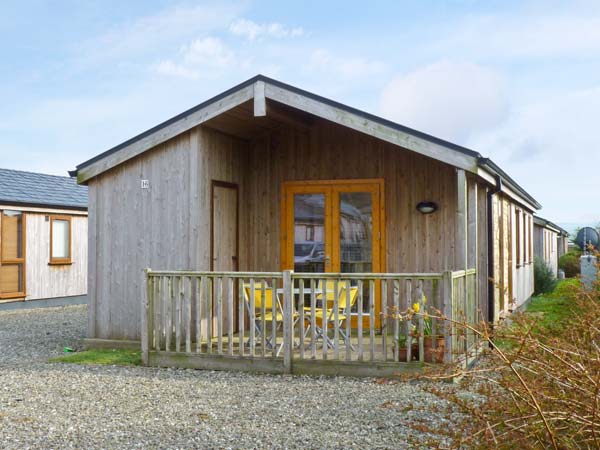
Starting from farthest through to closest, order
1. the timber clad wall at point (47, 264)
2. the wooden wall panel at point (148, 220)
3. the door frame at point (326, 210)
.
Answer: the timber clad wall at point (47, 264), the door frame at point (326, 210), the wooden wall panel at point (148, 220)

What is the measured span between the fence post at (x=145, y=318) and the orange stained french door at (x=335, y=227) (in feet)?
8.65

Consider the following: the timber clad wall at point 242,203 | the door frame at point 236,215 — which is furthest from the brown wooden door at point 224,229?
the timber clad wall at point 242,203

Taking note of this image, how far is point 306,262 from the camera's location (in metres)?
10.2

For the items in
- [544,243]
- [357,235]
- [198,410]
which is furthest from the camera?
[544,243]

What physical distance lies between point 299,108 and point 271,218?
7.52ft

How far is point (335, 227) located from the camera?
1006 cm

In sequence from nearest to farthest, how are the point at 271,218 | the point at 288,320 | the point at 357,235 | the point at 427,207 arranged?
the point at 288,320, the point at 427,207, the point at 357,235, the point at 271,218

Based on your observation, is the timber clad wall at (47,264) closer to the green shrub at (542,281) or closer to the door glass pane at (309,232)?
the door glass pane at (309,232)

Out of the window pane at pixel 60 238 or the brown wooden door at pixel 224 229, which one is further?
the window pane at pixel 60 238

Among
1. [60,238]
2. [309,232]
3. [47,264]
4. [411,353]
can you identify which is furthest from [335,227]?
[60,238]

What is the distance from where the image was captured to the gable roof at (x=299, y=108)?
8.06m

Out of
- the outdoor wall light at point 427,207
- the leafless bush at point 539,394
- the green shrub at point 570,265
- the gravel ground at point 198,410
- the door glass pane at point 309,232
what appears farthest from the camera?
the green shrub at point 570,265

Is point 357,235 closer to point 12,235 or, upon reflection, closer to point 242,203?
point 242,203

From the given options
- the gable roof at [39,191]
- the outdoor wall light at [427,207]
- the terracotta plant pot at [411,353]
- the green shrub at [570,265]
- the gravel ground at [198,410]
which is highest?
the gable roof at [39,191]
